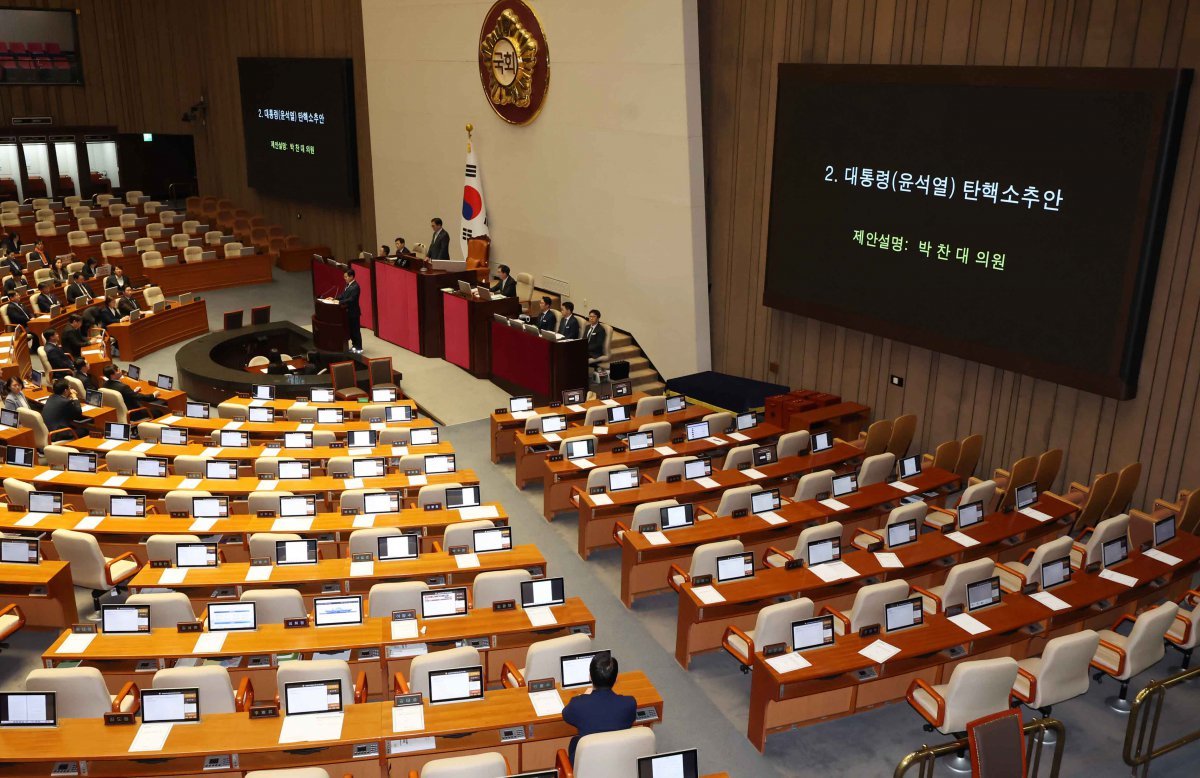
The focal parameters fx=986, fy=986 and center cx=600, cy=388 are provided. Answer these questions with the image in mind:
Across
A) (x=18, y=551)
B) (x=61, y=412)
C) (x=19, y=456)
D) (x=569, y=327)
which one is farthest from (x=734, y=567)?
(x=61, y=412)

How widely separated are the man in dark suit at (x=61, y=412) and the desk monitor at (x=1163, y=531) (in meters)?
12.1

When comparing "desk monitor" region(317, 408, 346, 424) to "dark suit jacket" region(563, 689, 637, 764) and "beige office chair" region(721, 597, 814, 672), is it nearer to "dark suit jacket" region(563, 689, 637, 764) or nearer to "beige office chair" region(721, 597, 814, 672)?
"beige office chair" region(721, 597, 814, 672)

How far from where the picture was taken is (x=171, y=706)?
6059mm

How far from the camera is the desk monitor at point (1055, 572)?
26.9 feet

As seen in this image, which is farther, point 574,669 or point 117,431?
point 117,431

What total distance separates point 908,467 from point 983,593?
308cm

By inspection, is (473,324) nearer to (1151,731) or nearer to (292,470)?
(292,470)

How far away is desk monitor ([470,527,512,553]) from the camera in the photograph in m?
8.82

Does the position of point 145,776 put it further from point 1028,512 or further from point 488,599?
point 1028,512

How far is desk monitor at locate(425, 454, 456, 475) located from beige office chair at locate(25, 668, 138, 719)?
16.1 feet

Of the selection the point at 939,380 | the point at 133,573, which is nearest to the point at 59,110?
the point at 133,573

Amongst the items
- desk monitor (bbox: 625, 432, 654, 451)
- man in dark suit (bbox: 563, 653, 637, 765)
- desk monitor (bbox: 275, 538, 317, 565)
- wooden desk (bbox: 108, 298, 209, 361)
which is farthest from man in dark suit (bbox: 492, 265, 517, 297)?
man in dark suit (bbox: 563, 653, 637, 765)

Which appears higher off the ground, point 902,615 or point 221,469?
point 902,615

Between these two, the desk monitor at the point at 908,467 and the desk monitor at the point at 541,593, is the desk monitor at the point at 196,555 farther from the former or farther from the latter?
the desk monitor at the point at 908,467
